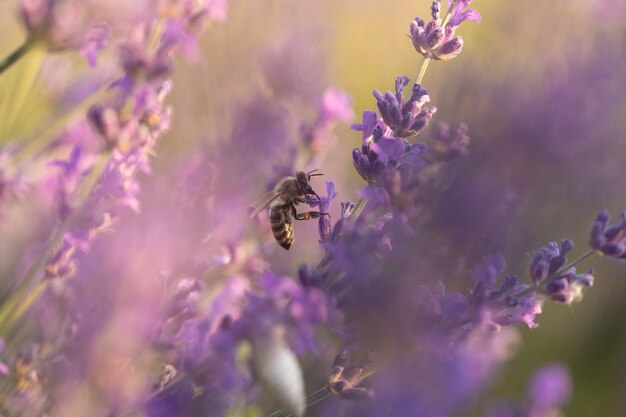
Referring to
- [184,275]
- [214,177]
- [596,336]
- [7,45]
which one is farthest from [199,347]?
[7,45]

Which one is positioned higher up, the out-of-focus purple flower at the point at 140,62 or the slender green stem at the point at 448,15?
the slender green stem at the point at 448,15

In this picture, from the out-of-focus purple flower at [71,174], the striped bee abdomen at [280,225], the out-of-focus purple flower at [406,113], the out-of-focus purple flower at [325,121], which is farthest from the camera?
the out-of-focus purple flower at [325,121]

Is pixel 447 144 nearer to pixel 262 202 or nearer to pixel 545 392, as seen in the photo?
pixel 545 392

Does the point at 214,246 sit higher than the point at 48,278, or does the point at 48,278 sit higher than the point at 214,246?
the point at 214,246

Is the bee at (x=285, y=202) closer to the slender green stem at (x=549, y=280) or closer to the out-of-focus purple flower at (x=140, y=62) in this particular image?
the out-of-focus purple flower at (x=140, y=62)

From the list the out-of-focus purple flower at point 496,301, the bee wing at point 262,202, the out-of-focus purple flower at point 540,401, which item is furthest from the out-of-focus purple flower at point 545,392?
the bee wing at point 262,202

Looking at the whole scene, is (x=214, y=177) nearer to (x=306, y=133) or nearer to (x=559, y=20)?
(x=306, y=133)
